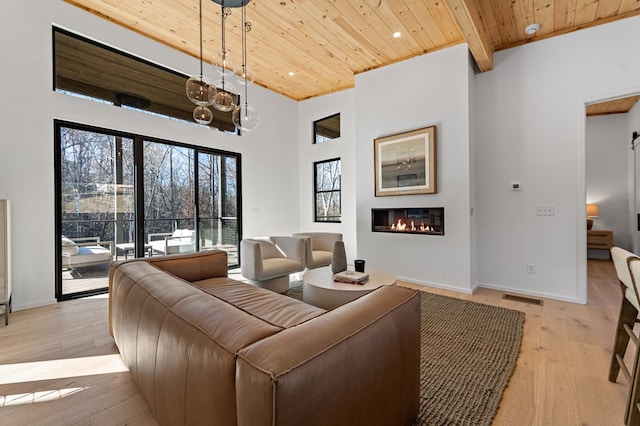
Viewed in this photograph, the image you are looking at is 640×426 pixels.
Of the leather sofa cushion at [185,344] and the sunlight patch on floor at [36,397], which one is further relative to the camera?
the sunlight patch on floor at [36,397]

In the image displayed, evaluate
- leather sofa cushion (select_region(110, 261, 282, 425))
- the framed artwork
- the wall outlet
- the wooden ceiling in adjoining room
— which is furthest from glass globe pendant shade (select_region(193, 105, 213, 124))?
the wall outlet

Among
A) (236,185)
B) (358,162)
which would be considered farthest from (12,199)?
(358,162)

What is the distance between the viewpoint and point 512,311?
2863 mm

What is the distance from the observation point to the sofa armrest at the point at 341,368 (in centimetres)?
67

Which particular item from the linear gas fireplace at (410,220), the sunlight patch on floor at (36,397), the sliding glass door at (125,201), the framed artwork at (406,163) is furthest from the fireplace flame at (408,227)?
the sunlight patch on floor at (36,397)

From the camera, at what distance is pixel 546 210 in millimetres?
3395

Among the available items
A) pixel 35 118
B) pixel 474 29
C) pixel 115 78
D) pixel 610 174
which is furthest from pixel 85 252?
pixel 610 174

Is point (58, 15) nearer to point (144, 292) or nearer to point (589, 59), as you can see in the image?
point (144, 292)

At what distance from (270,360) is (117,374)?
5.86 feet

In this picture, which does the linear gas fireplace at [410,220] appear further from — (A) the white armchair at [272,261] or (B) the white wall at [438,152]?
(A) the white armchair at [272,261]

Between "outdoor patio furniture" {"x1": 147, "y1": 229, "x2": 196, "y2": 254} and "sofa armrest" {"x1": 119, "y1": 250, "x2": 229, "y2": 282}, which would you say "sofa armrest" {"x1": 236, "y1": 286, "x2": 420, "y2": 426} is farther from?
"outdoor patio furniture" {"x1": 147, "y1": 229, "x2": 196, "y2": 254}

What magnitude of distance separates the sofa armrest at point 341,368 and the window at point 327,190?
168 inches

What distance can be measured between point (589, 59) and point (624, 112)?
3646mm

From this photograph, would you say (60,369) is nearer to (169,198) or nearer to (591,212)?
(169,198)
